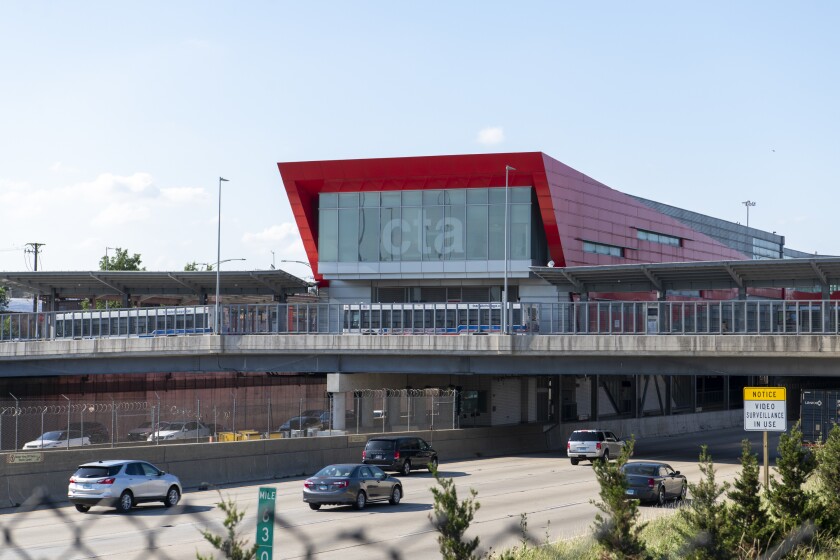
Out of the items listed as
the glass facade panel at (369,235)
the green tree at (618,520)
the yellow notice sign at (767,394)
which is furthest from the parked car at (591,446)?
the green tree at (618,520)

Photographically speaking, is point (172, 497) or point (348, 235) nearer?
point (172, 497)

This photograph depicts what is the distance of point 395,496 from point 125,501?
24.5ft

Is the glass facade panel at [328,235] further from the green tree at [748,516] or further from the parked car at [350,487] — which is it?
the green tree at [748,516]

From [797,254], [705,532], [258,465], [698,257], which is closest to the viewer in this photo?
[705,532]

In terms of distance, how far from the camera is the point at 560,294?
72625mm

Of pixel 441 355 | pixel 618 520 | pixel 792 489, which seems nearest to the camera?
pixel 618 520

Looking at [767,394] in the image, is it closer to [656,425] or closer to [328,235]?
[656,425]

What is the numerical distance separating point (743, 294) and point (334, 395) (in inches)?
873

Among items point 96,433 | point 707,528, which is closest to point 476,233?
point 96,433

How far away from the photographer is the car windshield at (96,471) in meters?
29.7

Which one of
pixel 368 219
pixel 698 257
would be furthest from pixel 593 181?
pixel 698 257

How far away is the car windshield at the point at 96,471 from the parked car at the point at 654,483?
45.7 ft

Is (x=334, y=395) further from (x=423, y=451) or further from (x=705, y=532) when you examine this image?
(x=705, y=532)

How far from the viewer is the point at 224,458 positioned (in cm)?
3866
